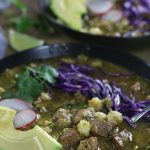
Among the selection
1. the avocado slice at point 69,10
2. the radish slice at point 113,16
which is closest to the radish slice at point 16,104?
the avocado slice at point 69,10

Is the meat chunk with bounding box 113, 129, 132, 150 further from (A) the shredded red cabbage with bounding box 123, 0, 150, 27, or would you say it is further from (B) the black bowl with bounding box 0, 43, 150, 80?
(A) the shredded red cabbage with bounding box 123, 0, 150, 27

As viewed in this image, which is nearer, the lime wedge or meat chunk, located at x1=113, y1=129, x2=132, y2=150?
meat chunk, located at x1=113, y1=129, x2=132, y2=150

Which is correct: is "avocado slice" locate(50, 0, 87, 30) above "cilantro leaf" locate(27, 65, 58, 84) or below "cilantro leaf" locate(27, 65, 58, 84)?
below

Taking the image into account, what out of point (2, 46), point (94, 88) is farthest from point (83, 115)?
point (2, 46)

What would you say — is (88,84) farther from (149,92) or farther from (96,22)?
(96,22)

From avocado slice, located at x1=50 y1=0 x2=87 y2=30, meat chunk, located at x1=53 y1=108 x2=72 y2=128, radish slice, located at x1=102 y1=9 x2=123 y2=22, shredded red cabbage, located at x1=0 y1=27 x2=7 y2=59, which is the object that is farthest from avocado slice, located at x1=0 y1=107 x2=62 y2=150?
radish slice, located at x1=102 y1=9 x2=123 y2=22

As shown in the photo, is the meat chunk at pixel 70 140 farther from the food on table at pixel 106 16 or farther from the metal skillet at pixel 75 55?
the food on table at pixel 106 16

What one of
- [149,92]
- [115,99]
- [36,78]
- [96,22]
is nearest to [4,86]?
→ [36,78]
